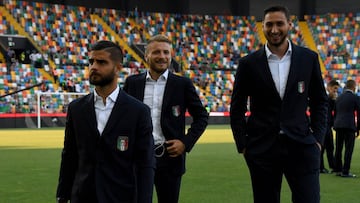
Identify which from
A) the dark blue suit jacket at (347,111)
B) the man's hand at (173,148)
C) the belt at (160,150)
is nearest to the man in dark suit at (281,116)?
the man's hand at (173,148)

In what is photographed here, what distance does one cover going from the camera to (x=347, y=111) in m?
11.0

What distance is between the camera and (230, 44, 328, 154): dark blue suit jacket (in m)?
4.33

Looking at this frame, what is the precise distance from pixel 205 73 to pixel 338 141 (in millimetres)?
33917

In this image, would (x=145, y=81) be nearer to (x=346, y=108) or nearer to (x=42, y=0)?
(x=346, y=108)

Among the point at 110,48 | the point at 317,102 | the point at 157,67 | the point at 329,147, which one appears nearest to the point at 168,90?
the point at 157,67

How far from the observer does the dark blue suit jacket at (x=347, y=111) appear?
11.0 metres

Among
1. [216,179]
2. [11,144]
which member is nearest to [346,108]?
[216,179]

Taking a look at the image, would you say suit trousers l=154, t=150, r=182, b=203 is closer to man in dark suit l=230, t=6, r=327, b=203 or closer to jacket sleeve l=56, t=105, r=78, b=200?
man in dark suit l=230, t=6, r=327, b=203

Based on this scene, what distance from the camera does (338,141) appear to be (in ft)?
37.4

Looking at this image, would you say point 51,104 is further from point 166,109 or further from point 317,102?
point 317,102

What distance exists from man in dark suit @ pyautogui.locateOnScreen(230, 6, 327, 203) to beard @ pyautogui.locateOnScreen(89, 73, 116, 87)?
4.25ft

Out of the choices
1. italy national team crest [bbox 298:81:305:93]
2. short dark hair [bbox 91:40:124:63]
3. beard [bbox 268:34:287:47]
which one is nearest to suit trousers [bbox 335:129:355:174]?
italy national team crest [bbox 298:81:305:93]

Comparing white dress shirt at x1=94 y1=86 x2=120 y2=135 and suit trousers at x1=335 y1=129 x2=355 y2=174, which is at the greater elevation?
white dress shirt at x1=94 y1=86 x2=120 y2=135

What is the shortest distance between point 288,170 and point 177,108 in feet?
3.97
